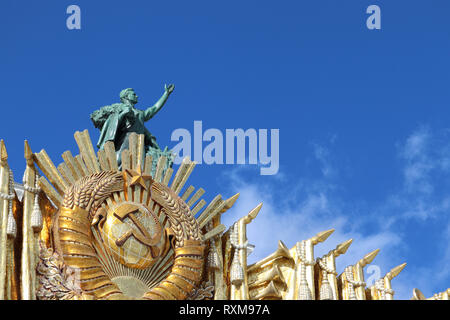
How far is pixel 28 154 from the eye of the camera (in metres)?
15.8

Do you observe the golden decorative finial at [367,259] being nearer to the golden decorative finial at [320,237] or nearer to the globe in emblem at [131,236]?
the golden decorative finial at [320,237]

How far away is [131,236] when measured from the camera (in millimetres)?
16047

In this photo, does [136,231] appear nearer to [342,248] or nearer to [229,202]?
[229,202]

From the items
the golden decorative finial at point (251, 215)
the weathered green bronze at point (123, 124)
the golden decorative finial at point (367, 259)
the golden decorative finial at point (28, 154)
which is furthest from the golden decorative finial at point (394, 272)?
the golden decorative finial at point (28, 154)

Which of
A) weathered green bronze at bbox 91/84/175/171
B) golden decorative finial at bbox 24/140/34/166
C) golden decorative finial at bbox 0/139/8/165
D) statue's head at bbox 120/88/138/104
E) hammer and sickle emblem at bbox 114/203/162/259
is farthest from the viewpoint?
statue's head at bbox 120/88/138/104

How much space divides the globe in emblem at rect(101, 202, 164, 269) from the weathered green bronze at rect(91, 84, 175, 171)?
1338mm

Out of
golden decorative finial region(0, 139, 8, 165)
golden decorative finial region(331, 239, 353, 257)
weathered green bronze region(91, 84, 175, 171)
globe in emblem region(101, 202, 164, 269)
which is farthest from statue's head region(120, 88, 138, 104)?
golden decorative finial region(331, 239, 353, 257)

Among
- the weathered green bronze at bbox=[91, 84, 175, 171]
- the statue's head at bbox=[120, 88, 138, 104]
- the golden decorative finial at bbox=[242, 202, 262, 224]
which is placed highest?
the statue's head at bbox=[120, 88, 138, 104]

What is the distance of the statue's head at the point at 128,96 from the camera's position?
1816 centimetres

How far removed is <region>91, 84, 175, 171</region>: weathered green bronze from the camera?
17547mm

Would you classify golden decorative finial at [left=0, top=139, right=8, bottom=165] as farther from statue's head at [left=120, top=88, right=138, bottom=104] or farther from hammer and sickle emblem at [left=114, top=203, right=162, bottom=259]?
statue's head at [left=120, top=88, right=138, bottom=104]
